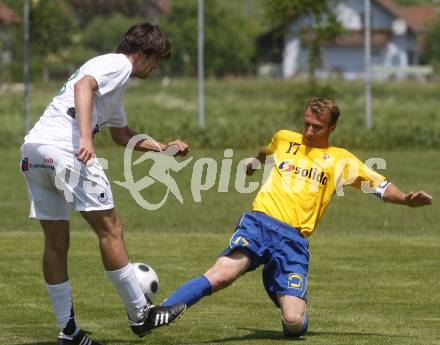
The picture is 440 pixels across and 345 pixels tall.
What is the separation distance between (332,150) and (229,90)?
121 feet

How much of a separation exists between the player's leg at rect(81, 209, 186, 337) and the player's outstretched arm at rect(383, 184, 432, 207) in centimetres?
153

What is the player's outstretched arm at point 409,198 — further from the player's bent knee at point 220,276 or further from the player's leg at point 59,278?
the player's leg at point 59,278

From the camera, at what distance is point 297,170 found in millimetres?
7691

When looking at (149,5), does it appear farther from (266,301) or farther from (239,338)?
(239,338)

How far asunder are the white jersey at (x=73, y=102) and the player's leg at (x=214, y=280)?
3.85 feet

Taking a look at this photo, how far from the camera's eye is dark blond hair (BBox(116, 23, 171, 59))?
6855 mm

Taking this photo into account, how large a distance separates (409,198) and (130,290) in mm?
1845

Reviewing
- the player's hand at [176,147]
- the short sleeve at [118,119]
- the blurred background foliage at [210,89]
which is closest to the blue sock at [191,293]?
the player's hand at [176,147]

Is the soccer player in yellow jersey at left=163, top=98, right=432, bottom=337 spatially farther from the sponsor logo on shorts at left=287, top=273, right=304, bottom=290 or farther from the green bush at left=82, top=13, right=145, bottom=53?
the green bush at left=82, top=13, right=145, bottom=53

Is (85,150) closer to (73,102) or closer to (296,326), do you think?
(73,102)

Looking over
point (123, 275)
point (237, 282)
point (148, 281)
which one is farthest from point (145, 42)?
point (237, 282)

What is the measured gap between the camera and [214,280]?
7340mm

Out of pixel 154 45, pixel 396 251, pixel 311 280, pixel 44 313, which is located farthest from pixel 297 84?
pixel 154 45

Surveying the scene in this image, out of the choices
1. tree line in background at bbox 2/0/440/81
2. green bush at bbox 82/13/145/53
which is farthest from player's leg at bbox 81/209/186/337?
green bush at bbox 82/13/145/53
